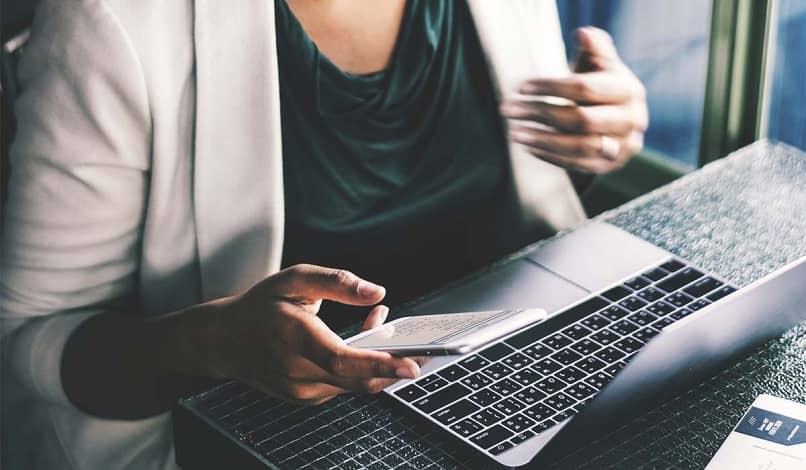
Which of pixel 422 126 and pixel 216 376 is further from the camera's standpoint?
pixel 422 126

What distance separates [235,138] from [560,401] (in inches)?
18.1

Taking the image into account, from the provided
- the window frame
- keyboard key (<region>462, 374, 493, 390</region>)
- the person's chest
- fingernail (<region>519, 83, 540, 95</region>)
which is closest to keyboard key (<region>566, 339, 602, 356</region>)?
keyboard key (<region>462, 374, 493, 390</region>)

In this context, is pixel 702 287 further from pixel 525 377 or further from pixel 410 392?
pixel 410 392

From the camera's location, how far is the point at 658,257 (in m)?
1.26

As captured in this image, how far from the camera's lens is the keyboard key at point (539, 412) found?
101 centimetres

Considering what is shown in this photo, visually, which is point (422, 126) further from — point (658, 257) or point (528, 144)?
point (658, 257)

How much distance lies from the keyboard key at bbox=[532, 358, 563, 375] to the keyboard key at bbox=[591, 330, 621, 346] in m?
0.06

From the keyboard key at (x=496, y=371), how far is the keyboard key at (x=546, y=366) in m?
0.03

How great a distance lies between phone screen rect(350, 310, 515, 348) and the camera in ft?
3.04

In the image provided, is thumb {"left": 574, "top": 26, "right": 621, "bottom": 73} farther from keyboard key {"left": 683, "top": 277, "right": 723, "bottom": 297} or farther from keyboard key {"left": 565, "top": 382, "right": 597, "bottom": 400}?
keyboard key {"left": 565, "top": 382, "right": 597, "bottom": 400}

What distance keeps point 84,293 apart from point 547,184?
0.63 m

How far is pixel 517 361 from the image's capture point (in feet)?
3.58

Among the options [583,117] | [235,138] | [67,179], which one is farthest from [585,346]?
[67,179]

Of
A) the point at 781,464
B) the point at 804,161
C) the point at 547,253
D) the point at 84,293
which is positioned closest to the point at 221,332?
the point at 84,293
